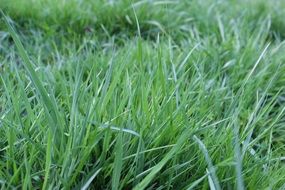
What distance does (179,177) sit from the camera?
1.17 metres

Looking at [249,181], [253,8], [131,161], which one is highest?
[131,161]

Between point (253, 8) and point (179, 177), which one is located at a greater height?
point (179, 177)

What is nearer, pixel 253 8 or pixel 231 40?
pixel 231 40

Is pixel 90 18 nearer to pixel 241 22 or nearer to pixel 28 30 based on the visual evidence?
pixel 28 30

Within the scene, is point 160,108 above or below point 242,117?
above

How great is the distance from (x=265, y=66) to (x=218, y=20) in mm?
624

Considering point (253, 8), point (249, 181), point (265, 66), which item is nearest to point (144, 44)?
point (265, 66)

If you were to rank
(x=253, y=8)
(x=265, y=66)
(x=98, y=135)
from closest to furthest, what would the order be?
(x=98, y=135), (x=265, y=66), (x=253, y=8)

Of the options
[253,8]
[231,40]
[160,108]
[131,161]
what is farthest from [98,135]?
[253,8]

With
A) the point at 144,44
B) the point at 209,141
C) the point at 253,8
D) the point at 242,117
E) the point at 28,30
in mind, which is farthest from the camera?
the point at 253,8

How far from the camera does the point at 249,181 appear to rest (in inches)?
45.9

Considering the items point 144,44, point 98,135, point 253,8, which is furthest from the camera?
point 253,8

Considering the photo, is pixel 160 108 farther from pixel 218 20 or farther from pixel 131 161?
pixel 218 20

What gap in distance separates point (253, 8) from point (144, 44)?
3.20 ft
